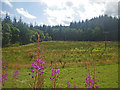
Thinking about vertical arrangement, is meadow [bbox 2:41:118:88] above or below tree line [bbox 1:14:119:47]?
below

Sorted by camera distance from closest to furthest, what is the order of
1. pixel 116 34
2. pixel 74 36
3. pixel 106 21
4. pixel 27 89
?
pixel 27 89, pixel 116 34, pixel 106 21, pixel 74 36

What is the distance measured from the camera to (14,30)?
48.7 meters

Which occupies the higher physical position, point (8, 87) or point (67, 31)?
point (67, 31)

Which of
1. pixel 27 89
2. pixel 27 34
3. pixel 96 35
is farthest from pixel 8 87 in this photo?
pixel 96 35

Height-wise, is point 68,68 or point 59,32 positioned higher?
point 59,32

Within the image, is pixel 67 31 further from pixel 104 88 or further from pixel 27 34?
pixel 104 88

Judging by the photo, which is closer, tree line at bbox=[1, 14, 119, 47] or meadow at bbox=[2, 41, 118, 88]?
meadow at bbox=[2, 41, 118, 88]

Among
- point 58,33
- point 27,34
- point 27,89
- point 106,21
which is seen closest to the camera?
point 27,89

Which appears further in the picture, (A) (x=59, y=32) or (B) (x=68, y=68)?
(A) (x=59, y=32)

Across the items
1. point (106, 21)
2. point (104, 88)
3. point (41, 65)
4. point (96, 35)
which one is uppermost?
point (106, 21)

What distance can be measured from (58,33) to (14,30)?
133 ft

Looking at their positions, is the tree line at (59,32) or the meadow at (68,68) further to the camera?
the tree line at (59,32)

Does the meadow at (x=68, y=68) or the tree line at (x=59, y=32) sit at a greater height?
the tree line at (x=59, y=32)

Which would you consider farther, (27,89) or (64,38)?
(64,38)
